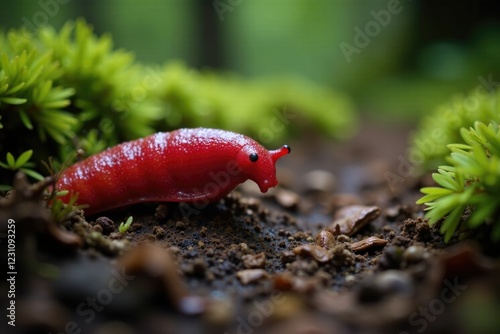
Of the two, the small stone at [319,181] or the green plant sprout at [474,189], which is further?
the small stone at [319,181]

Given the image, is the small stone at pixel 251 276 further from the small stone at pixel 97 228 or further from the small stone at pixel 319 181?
the small stone at pixel 319 181

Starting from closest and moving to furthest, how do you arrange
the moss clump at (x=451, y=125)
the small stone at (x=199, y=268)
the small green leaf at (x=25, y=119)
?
1. the small stone at (x=199, y=268)
2. the small green leaf at (x=25, y=119)
3. the moss clump at (x=451, y=125)

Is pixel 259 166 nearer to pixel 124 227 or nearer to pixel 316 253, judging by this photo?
pixel 316 253

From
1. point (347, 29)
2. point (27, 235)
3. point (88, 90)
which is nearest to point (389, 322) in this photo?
point (27, 235)

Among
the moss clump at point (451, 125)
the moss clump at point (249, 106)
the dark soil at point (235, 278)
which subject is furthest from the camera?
the moss clump at point (249, 106)

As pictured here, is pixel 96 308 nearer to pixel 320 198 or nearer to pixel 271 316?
pixel 271 316

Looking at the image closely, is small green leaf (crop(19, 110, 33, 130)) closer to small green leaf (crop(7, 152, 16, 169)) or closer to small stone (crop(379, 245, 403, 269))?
small green leaf (crop(7, 152, 16, 169))

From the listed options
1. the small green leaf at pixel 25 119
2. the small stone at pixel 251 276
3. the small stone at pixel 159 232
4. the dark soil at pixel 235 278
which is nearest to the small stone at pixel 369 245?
the dark soil at pixel 235 278
